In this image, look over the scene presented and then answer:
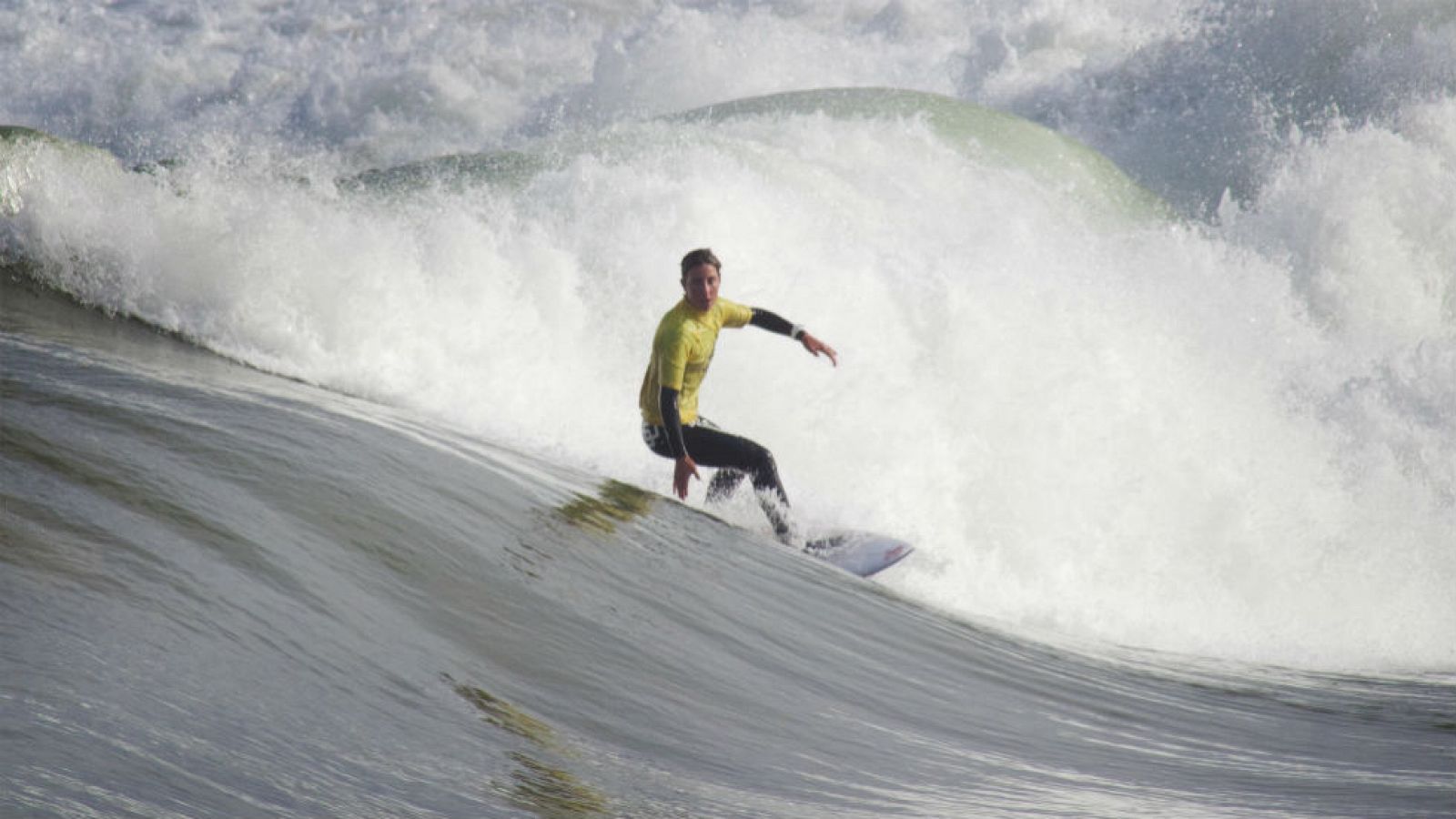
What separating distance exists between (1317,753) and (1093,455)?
15.2 ft

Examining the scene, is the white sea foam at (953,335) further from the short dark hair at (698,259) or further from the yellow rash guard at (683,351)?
the short dark hair at (698,259)

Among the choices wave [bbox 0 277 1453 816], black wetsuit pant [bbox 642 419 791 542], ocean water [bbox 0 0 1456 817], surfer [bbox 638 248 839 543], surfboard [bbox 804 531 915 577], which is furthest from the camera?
black wetsuit pant [bbox 642 419 791 542]

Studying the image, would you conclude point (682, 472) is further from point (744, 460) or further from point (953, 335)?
point (953, 335)

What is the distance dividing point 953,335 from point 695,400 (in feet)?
11.8

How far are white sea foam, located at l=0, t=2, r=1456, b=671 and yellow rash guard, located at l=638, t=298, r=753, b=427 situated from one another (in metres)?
0.66

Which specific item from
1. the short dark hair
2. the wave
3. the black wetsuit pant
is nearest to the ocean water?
the wave

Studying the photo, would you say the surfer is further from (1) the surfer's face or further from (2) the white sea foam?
(2) the white sea foam

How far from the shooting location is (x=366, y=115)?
23.9 meters

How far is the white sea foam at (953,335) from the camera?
828 cm

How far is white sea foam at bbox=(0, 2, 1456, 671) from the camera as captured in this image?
27.2 ft

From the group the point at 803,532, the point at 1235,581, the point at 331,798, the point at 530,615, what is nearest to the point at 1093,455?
the point at 1235,581

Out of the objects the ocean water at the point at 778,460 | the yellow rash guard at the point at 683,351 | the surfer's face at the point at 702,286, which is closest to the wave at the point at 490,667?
the ocean water at the point at 778,460

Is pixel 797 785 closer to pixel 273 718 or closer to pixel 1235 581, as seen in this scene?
pixel 273 718

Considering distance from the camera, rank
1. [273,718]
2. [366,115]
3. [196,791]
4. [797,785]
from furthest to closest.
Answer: [366,115]
[797,785]
[273,718]
[196,791]
